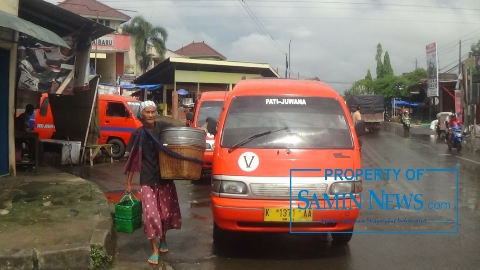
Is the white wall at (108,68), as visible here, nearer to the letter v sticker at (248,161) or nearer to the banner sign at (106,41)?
the banner sign at (106,41)

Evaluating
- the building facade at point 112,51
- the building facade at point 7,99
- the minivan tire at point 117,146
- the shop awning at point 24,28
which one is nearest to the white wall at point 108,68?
the building facade at point 112,51

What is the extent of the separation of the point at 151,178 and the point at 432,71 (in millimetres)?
36432

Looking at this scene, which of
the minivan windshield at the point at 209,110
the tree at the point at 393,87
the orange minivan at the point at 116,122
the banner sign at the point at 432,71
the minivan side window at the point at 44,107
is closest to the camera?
the minivan windshield at the point at 209,110

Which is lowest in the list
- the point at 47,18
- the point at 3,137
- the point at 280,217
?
the point at 280,217

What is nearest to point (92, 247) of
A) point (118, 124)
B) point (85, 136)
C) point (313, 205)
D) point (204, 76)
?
point (313, 205)

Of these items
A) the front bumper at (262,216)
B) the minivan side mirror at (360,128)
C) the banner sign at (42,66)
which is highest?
the banner sign at (42,66)

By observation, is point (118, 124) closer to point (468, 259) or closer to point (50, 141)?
point (50, 141)

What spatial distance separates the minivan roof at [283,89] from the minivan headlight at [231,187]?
57.8 inches

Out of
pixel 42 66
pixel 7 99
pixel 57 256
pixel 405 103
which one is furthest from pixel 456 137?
pixel 405 103

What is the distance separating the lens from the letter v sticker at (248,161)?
533 centimetres

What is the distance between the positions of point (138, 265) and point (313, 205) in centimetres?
195

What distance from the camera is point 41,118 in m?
15.0

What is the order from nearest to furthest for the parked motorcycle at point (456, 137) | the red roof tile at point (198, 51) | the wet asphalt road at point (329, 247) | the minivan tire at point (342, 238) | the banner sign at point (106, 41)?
the wet asphalt road at point (329, 247) < the minivan tire at point (342, 238) < the parked motorcycle at point (456, 137) < the banner sign at point (106, 41) < the red roof tile at point (198, 51)

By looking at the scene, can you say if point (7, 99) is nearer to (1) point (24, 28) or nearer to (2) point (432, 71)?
(1) point (24, 28)
